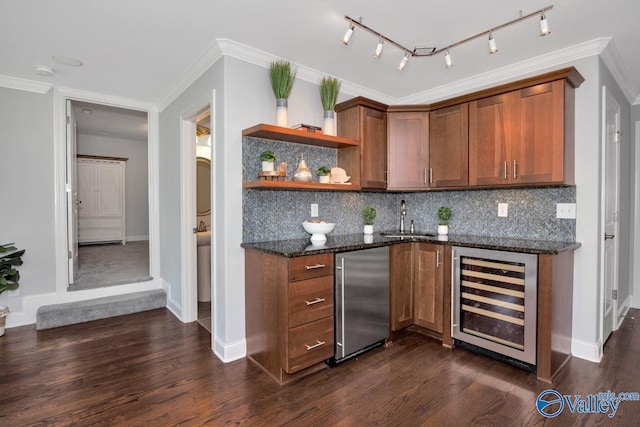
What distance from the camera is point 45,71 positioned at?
308cm

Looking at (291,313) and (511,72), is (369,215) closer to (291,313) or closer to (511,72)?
(291,313)

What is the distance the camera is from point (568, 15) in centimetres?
219

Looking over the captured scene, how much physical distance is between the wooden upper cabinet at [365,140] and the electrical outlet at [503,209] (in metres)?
1.11

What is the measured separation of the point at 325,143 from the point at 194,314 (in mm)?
2281

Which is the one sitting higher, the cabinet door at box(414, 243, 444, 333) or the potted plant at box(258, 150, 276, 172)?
the potted plant at box(258, 150, 276, 172)

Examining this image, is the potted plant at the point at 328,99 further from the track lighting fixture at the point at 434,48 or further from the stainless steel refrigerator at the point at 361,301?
the stainless steel refrigerator at the point at 361,301

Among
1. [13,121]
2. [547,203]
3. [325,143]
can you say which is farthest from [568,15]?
[13,121]

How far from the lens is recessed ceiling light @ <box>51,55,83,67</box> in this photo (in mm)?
2834

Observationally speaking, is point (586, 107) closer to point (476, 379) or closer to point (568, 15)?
point (568, 15)

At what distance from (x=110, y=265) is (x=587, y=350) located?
5866 millimetres

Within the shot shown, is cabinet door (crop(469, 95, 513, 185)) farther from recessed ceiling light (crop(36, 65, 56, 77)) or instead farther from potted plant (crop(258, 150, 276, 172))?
recessed ceiling light (crop(36, 65, 56, 77))

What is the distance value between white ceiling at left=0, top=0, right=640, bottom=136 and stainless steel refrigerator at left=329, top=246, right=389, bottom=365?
168 centimetres

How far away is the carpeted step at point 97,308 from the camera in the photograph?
10.8 ft
